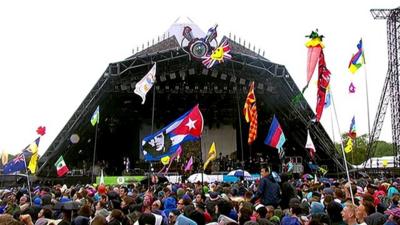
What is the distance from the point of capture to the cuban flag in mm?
11773

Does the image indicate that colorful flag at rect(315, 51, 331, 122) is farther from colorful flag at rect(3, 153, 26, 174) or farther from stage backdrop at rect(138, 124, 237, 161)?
stage backdrop at rect(138, 124, 237, 161)

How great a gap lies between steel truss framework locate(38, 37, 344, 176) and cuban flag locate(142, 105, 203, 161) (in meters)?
16.9

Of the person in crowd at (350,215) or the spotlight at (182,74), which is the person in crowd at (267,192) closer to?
the person in crowd at (350,215)

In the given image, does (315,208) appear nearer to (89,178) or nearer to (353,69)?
(353,69)

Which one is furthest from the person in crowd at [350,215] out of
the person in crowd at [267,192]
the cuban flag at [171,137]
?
the cuban flag at [171,137]

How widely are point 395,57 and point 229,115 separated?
12315 millimetres

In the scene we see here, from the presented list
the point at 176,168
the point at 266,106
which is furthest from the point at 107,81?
the point at 266,106

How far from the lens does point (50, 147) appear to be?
106 feet

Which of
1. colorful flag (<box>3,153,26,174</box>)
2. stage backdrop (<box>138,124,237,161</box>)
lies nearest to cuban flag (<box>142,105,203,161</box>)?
colorful flag (<box>3,153,26,174</box>)

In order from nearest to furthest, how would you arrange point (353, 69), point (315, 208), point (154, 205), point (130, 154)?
point (315, 208)
point (154, 205)
point (353, 69)
point (130, 154)

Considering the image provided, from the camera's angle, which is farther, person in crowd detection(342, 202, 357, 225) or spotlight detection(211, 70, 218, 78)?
spotlight detection(211, 70, 218, 78)

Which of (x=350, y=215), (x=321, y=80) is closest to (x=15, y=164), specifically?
(x=321, y=80)

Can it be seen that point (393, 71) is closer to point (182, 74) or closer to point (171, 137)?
point (182, 74)

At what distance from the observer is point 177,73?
30.8 metres
